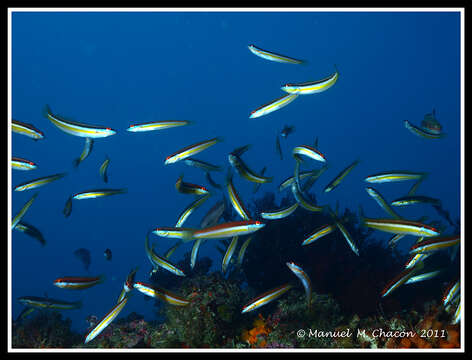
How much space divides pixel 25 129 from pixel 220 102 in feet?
243

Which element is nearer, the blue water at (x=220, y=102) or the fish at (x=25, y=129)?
the fish at (x=25, y=129)

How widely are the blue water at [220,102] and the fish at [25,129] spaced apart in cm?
5308

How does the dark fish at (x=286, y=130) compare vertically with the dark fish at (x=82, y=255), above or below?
above

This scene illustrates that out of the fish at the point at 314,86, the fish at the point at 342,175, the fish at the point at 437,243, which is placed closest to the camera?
the fish at the point at 437,243

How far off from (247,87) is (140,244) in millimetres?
49532

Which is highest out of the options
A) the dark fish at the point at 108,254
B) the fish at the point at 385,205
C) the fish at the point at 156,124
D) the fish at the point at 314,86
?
the fish at the point at 314,86

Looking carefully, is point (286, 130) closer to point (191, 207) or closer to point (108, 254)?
point (191, 207)

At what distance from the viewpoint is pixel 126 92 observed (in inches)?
2955

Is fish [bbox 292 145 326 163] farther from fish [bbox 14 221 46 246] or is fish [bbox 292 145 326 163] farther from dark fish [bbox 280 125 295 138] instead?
fish [bbox 14 221 46 246]

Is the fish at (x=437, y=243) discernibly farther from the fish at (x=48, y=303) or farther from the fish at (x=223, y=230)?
the fish at (x=48, y=303)

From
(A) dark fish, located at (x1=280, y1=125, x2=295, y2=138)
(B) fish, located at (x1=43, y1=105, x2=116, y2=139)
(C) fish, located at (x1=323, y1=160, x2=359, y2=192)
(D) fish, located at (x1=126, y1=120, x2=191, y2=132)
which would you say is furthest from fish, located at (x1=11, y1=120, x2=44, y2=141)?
(C) fish, located at (x1=323, y1=160, x2=359, y2=192)

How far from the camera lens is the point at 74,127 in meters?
4.34

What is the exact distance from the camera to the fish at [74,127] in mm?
4250

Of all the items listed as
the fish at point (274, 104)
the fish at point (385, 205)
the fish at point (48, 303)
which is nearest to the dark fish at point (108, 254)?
the fish at point (48, 303)
